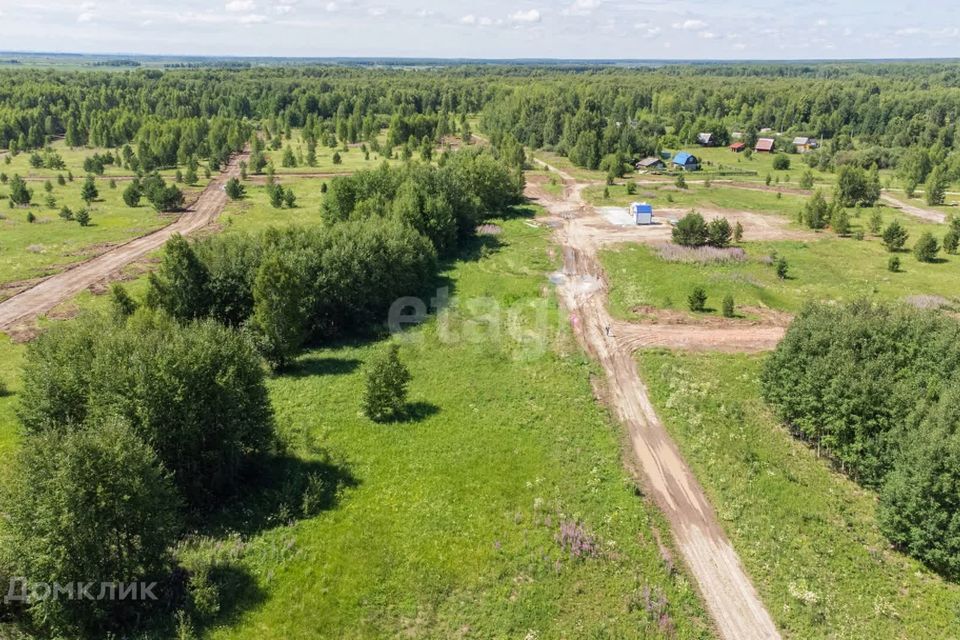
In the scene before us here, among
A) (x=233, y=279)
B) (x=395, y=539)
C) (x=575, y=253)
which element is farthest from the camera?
(x=575, y=253)

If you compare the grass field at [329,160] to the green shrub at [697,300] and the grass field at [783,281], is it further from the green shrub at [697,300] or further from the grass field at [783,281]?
the green shrub at [697,300]

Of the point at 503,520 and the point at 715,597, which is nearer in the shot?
the point at 715,597

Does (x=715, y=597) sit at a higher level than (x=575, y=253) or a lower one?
lower

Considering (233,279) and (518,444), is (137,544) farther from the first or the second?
(233,279)

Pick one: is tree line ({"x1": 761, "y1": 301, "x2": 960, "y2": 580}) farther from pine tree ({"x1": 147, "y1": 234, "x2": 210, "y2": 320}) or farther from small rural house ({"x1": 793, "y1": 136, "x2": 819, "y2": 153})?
small rural house ({"x1": 793, "y1": 136, "x2": 819, "y2": 153})

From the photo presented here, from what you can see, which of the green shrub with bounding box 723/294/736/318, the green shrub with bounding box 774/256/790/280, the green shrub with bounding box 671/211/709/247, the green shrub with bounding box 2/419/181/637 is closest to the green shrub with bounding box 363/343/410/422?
the green shrub with bounding box 2/419/181/637

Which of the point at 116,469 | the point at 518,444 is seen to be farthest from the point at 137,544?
the point at 518,444

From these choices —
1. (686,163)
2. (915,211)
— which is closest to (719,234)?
(915,211)

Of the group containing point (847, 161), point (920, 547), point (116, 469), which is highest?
point (847, 161)
